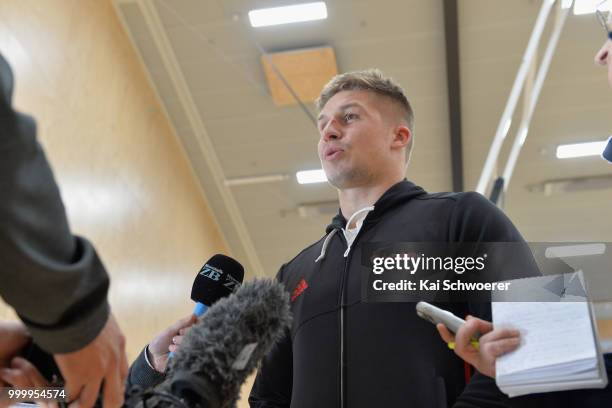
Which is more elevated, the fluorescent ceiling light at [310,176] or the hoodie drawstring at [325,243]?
the fluorescent ceiling light at [310,176]

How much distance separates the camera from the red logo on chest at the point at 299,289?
1.78m

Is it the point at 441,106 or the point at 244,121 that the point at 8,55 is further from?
the point at 441,106

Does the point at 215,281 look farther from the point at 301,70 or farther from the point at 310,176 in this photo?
the point at 310,176

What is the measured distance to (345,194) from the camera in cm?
201

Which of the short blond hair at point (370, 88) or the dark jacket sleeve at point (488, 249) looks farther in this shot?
the short blond hair at point (370, 88)

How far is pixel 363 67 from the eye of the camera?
6.60 metres

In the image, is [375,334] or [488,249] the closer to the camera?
[488,249]

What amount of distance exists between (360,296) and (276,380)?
359 mm

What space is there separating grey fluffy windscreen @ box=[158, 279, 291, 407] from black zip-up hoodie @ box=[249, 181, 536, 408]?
1.33 ft

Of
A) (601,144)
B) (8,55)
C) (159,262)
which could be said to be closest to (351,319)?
(8,55)

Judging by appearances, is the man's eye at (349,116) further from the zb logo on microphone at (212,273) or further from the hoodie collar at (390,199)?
the zb logo on microphone at (212,273)

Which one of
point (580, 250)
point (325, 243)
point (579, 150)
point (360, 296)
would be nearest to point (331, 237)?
point (325, 243)

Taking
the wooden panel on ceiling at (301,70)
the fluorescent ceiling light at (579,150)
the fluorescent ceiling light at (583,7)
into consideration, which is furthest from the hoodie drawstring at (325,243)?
the fluorescent ceiling light at (579,150)

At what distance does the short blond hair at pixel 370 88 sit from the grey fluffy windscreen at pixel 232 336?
1138 millimetres
